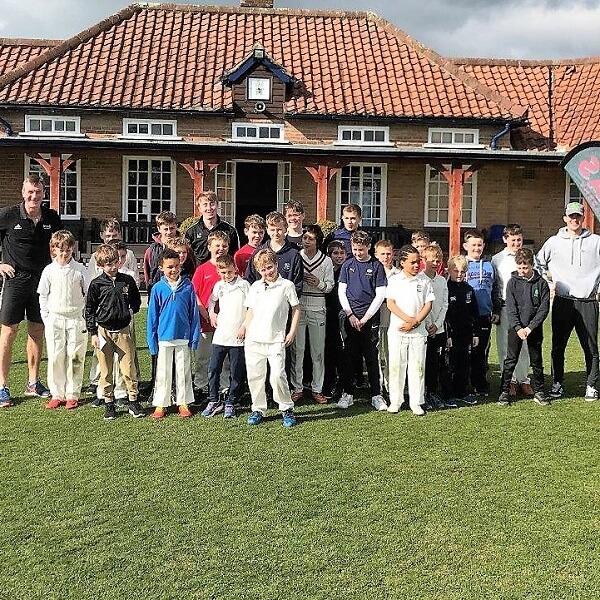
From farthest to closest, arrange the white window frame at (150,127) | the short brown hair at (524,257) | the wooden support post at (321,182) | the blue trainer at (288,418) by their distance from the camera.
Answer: the white window frame at (150,127) → the wooden support post at (321,182) → the short brown hair at (524,257) → the blue trainer at (288,418)

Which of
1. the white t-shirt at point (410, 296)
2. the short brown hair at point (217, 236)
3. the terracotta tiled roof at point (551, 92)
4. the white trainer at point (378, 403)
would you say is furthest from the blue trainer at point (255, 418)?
the terracotta tiled roof at point (551, 92)

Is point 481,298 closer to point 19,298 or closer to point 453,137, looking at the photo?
point 19,298

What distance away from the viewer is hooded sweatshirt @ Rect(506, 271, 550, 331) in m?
6.74

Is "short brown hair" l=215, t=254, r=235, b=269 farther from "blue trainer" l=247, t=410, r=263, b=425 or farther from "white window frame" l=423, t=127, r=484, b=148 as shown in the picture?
"white window frame" l=423, t=127, r=484, b=148

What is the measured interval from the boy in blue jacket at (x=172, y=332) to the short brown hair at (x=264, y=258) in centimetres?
68

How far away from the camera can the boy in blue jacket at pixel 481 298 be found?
6949 millimetres

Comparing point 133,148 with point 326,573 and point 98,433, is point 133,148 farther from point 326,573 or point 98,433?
point 326,573

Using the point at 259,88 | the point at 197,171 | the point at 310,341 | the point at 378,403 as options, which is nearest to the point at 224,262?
the point at 310,341

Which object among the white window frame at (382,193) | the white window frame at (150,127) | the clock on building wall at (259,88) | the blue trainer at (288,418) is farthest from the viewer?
the white window frame at (382,193)

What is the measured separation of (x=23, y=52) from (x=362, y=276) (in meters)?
16.7

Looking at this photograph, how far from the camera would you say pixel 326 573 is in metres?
3.41

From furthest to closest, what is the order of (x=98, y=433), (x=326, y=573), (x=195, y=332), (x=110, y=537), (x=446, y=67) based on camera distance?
(x=446, y=67) → (x=195, y=332) → (x=98, y=433) → (x=110, y=537) → (x=326, y=573)

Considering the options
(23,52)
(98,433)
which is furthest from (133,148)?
(98,433)

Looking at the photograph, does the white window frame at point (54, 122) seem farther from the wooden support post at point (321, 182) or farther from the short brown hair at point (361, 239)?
the short brown hair at point (361, 239)
